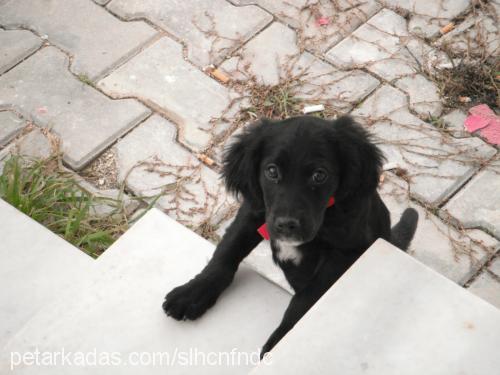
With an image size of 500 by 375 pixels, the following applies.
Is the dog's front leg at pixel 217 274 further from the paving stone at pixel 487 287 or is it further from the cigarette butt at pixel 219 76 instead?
the cigarette butt at pixel 219 76

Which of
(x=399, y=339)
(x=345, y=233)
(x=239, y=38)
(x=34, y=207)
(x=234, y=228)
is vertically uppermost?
(x=399, y=339)

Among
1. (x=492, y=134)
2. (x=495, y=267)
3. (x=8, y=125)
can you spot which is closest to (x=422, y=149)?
(x=492, y=134)

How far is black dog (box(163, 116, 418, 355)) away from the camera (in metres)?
2.33

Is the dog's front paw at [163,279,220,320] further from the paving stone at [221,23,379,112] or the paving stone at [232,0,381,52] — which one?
the paving stone at [232,0,381,52]

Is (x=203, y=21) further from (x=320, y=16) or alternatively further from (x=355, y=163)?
(x=355, y=163)

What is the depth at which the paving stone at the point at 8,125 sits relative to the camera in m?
3.67

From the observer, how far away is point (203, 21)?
4180mm

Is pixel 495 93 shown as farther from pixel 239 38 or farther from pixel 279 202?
pixel 279 202

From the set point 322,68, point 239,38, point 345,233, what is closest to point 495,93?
point 322,68

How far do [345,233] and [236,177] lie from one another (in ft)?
1.42

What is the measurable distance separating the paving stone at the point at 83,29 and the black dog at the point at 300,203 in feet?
5.66

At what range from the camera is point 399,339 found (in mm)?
1927

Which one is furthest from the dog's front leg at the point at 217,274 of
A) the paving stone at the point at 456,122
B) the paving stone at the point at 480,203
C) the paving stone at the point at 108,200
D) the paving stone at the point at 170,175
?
the paving stone at the point at 456,122

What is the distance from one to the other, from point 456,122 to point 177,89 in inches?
59.2
